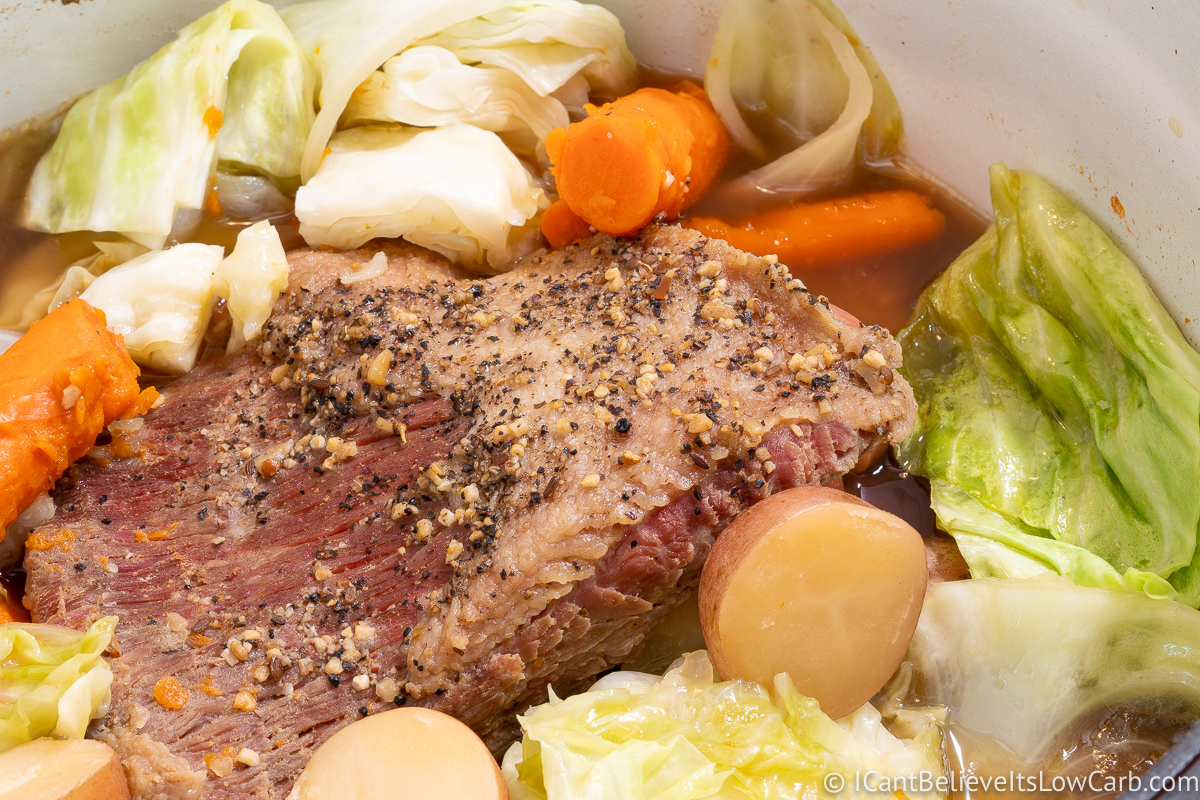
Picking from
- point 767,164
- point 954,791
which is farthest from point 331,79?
point 954,791

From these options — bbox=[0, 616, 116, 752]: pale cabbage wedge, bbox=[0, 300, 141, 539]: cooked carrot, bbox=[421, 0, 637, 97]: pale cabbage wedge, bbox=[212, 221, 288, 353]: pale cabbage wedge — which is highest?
bbox=[421, 0, 637, 97]: pale cabbage wedge

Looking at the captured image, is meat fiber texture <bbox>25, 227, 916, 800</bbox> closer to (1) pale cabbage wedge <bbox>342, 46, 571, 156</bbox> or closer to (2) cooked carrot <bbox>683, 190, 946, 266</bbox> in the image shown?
(2) cooked carrot <bbox>683, 190, 946, 266</bbox>

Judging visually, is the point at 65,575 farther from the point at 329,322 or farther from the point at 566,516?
the point at 566,516

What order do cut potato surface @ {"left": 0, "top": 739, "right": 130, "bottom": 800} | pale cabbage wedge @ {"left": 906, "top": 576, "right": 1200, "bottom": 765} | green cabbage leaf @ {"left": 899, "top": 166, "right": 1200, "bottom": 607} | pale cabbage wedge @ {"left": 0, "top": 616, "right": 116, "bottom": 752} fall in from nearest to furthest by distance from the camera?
1. cut potato surface @ {"left": 0, "top": 739, "right": 130, "bottom": 800}
2. pale cabbage wedge @ {"left": 0, "top": 616, "right": 116, "bottom": 752}
3. pale cabbage wedge @ {"left": 906, "top": 576, "right": 1200, "bottom": 765}
4. green cabbage leaf @ {"left": 899, "top": 166, "right": 1200, "bottom": 607}

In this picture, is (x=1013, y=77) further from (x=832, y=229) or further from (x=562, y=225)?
(x=562, y=225)

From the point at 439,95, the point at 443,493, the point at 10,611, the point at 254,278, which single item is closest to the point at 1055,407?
the point at 443,493

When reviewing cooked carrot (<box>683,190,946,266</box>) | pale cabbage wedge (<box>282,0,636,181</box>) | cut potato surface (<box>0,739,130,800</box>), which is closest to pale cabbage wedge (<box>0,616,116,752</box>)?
cut potato surface (<box>0,739,130,800</box>)

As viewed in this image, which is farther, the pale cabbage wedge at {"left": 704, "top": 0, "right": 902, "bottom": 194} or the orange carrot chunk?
the pale cabbage wedge at {"left": 704, "top": 0, "right": 902, "bottom": 194}
